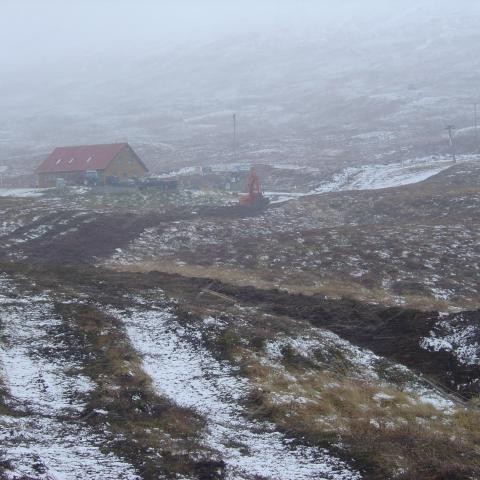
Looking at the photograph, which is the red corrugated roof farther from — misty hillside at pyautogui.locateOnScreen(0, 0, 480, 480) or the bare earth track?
the bare earth track

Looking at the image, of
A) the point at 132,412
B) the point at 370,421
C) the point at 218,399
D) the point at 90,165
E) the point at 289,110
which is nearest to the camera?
the point at 132,412

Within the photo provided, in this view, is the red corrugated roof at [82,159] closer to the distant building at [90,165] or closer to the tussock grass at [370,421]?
the distant building at [90,165]

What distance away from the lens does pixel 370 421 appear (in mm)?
15312

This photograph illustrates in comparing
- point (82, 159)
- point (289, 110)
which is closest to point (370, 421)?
point (82, 159)

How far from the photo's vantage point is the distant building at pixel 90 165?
64.7m

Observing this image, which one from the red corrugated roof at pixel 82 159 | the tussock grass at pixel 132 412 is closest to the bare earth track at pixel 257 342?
the tussock grass at pixel 132 412

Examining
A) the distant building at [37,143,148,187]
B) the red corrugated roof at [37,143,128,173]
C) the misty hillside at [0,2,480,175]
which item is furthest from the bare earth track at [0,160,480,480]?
the misty hillside at [0,2,480,175]

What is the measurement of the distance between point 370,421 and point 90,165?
2150 inches

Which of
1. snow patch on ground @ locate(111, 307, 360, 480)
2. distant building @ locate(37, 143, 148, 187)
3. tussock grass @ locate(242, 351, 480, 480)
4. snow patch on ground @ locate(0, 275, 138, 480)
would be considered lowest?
tussock grass @ locate(242, 351, 480, 480)

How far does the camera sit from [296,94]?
165 m

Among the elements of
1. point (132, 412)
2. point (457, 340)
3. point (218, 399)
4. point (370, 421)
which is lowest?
point (457, 340)

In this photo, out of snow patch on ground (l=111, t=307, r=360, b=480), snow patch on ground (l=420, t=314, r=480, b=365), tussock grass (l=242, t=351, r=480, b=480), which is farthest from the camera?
snow patch on ground (l=420, t=314, r=480, b=365)

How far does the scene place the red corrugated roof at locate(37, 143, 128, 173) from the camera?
65500mm

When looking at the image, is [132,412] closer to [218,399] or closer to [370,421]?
[218,399]
